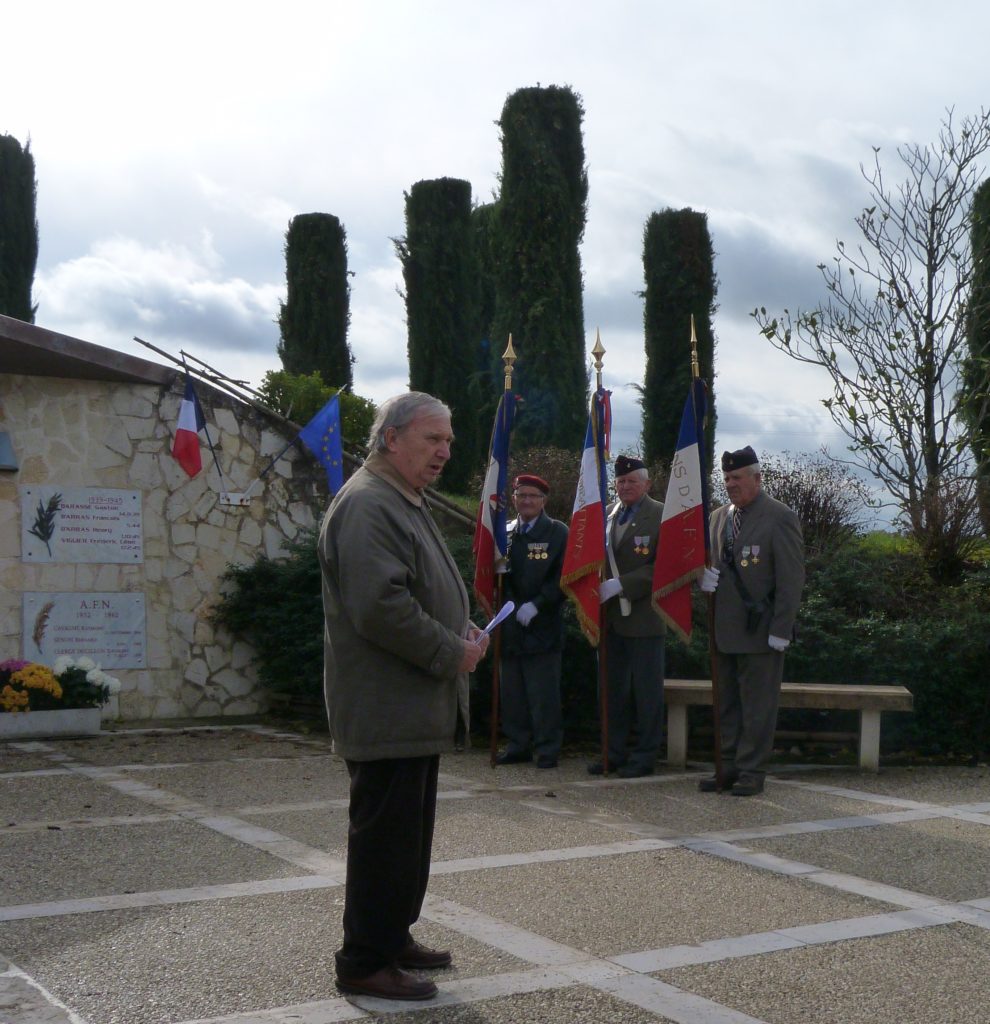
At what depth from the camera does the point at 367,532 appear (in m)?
3.82

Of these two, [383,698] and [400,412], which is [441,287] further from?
[383,698]

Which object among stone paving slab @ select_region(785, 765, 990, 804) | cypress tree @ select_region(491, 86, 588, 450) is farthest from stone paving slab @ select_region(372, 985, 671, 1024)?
cypress tree @ select_region(491, 86, 588, 450)

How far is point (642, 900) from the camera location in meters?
5.12

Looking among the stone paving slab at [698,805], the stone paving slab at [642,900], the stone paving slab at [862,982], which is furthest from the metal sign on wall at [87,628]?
the stone paving slab at [862,982]

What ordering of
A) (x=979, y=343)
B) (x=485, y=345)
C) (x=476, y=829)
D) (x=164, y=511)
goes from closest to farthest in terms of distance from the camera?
(x=476, y=829) < (x=164, y=511) < (x=979, y=343) < (x=485, y=345)

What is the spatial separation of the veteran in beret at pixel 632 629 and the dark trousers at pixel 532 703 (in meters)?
0.35

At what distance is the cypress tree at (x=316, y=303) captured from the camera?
89.2 feet

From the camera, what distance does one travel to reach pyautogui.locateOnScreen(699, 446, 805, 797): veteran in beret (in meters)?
7.72

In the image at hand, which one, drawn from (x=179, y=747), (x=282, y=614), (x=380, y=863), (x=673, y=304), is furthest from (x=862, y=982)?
(x=673, y=304)

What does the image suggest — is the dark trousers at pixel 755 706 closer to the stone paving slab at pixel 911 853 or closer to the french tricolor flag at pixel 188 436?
the stone paving slab at pixel 911 853

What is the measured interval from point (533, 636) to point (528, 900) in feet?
12.4

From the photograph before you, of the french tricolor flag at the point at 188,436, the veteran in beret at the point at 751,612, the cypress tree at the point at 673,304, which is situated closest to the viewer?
the veteran in beret at the point at 751,612

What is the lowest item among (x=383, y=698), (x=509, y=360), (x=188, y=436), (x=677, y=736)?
(x=677, y=736)

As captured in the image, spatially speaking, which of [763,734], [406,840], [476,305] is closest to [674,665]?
[763,734]
